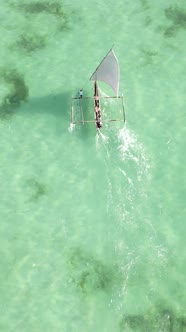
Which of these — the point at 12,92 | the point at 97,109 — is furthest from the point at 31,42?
the point at 97,109

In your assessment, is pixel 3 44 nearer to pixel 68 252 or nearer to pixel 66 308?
pixel 68 252

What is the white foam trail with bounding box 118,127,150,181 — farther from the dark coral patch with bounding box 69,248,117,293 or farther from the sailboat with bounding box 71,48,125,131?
the dark coral patch with bounding box 69,248,117,293

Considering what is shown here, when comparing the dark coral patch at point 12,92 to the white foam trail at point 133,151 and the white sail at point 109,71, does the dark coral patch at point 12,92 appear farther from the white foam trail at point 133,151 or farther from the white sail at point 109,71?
the white foam trail at point 133,151

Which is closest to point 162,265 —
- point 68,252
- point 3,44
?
point 68,252

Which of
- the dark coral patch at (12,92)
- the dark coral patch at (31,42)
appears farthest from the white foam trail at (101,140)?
the dark coral patch at (31,42)

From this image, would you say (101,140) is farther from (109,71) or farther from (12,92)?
(12,92)
